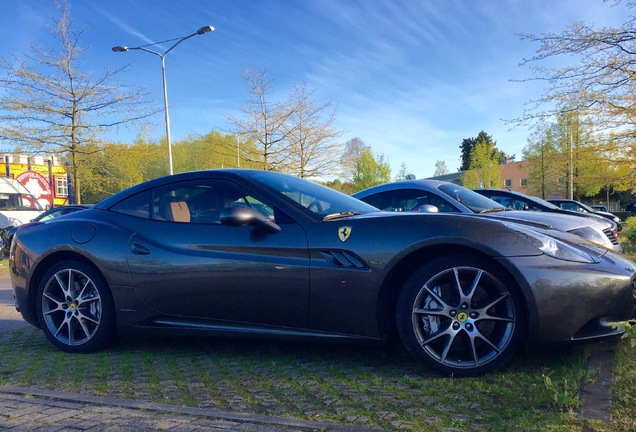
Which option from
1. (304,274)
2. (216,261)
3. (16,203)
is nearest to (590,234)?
(304,274)

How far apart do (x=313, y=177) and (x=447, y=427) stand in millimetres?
22928

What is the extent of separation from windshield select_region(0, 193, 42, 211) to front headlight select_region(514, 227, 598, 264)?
55.6ft

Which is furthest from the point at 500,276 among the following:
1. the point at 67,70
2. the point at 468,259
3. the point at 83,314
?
the point at 67,70

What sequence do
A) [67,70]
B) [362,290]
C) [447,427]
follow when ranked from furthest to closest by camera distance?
[67,70] < [362,290] < [447,427]

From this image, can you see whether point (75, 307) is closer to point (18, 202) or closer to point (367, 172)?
point (18, 202)

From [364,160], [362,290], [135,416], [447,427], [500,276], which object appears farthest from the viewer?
[364,160]

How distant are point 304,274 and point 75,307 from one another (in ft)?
6.66

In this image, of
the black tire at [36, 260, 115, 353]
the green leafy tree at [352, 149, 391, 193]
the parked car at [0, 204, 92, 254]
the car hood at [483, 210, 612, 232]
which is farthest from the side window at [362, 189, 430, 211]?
the green leafy tree at [352, 149, 391, 193]

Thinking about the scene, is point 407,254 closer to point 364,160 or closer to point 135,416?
point 135,416

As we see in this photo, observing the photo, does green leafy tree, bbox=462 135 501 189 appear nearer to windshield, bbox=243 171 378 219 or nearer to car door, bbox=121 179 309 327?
windshield, bbox=243 171 378 219

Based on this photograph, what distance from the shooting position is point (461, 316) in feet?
9.91

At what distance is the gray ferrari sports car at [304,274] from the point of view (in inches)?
116

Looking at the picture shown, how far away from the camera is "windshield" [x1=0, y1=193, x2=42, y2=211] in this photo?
16609 mm

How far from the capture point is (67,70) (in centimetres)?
1667
